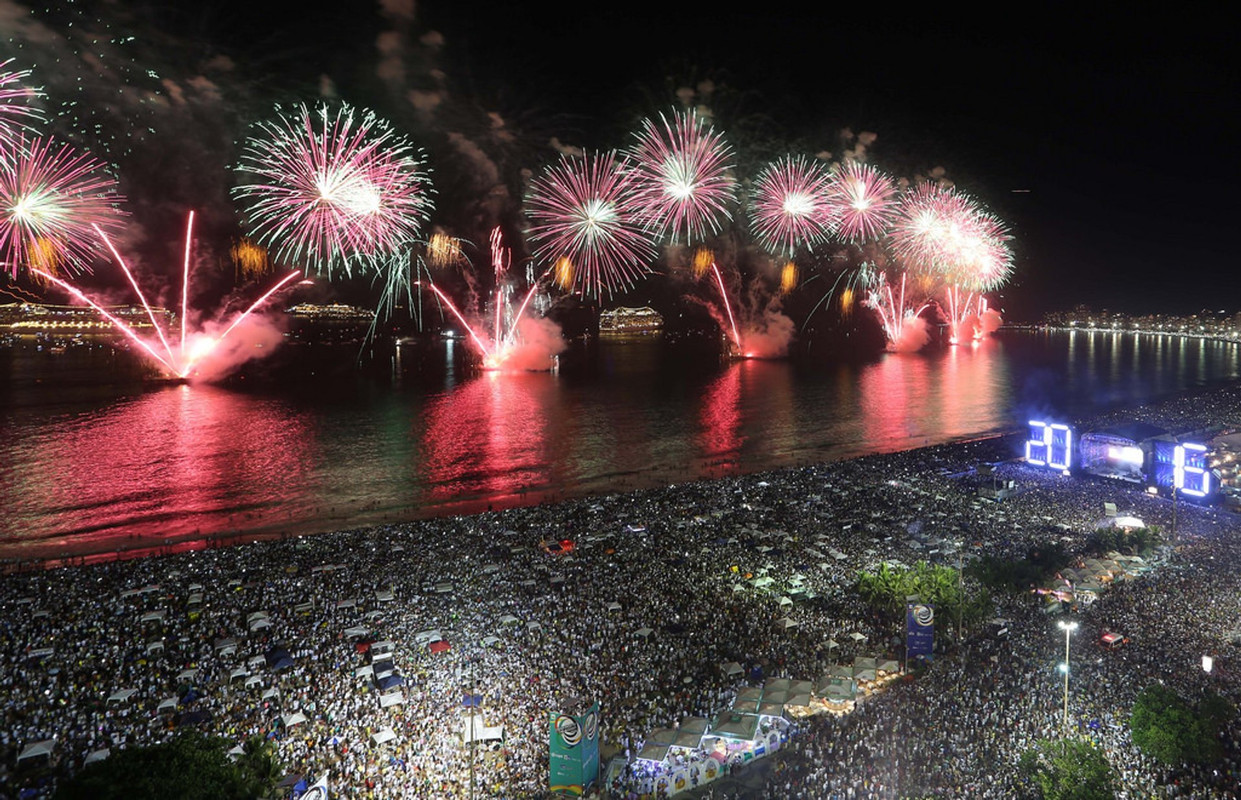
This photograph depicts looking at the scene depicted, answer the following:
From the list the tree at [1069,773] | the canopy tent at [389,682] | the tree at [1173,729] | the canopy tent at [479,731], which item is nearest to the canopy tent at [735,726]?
the canopy tent at [479,731]

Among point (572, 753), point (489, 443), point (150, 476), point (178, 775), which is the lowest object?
point (572, 753)

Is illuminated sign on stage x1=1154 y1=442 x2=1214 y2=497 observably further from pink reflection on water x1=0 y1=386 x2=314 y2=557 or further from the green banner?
pink reflection on water x1=0 y1=386 x2=314 y2=557

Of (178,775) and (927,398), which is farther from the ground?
(927,398)

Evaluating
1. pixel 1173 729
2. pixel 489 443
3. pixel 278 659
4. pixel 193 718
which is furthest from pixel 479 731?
pixel 489 443

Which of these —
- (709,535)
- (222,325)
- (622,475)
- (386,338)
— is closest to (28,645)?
(709,535)

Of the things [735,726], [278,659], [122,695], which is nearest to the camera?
[735,726]

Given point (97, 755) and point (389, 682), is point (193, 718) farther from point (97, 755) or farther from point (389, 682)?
point (389, 682)
